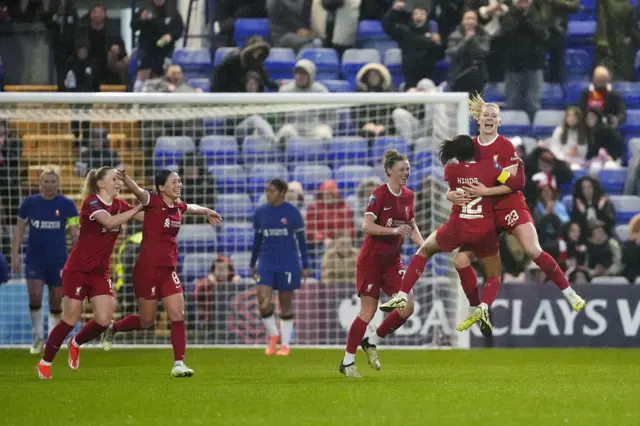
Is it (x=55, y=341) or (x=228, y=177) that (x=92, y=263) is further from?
(x=228, y=177)

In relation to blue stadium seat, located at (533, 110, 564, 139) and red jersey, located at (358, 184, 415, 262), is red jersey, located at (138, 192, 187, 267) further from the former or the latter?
blue stadium seat, located at (533, 110, 564, 139)

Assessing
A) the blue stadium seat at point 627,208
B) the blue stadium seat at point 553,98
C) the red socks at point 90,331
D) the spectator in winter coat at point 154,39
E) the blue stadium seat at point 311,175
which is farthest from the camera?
the blue stadium seat at point 553,98

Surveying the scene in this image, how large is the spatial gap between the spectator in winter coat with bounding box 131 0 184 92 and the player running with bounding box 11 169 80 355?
511 centimetres

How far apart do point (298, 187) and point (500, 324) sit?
10.4 ft

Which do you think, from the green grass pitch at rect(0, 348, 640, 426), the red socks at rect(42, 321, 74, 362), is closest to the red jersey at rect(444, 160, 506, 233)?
the green grass pitch at rect(0, 348, 640, 426)

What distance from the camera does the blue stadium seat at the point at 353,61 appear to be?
2125cm

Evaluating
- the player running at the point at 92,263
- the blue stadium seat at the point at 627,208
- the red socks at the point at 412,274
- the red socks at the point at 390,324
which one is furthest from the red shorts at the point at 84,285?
the blue stadium seat at the point at 627,208

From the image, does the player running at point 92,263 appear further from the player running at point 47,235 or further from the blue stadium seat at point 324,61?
the blue stadium seat at point 324,61

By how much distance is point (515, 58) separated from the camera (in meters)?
20.2

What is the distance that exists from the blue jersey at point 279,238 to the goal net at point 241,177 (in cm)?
119

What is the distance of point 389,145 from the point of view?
58.4ft

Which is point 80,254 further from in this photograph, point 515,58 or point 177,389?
point 515,58

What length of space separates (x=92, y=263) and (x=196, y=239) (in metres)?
5.89

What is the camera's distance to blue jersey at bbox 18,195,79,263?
1567 centimetres
